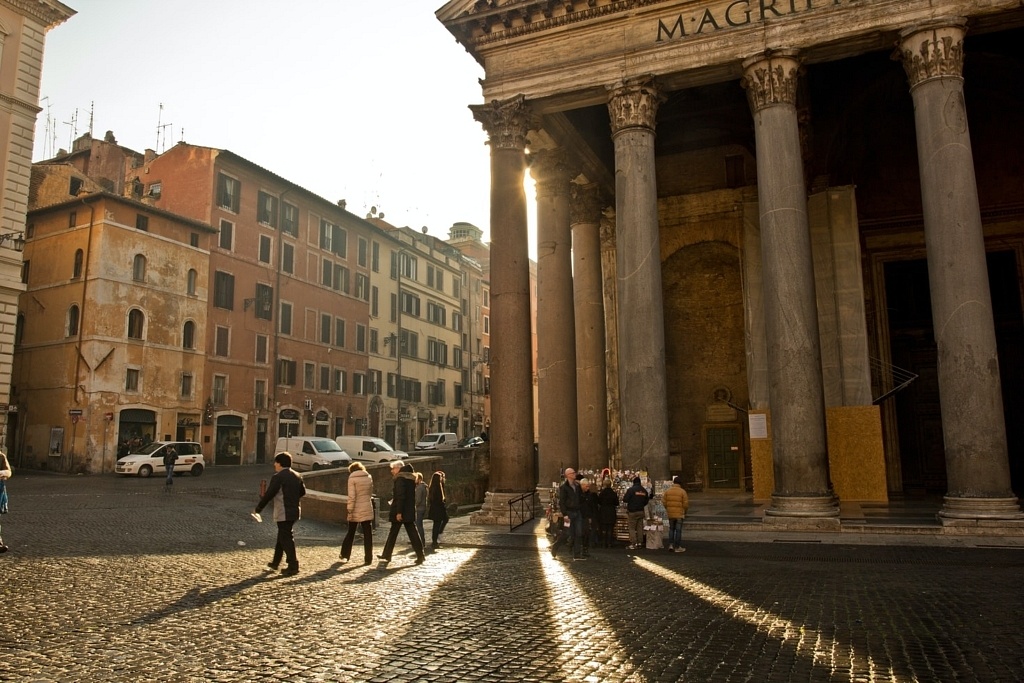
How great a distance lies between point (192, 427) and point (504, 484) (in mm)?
26026

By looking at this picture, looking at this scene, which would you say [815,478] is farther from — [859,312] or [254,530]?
[254,530]

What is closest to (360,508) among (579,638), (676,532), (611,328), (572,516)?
(572,516)

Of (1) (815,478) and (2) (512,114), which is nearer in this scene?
(1) (815,478)

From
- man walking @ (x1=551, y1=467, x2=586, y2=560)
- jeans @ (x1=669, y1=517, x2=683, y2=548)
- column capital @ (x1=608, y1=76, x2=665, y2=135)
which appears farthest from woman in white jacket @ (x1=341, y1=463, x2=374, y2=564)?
column capital @ (x1=608, y1=76, x2=665, y2=135)

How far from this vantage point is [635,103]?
15.5 meters

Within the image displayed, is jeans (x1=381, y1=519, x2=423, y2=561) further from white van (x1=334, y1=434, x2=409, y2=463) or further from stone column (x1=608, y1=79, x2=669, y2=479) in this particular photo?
white van (x1=334, y1=434, x2=409, y2=463)

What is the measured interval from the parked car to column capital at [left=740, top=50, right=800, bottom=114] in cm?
2382

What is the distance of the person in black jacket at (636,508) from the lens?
497 inches

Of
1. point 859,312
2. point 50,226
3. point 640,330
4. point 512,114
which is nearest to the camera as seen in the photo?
point 640,330

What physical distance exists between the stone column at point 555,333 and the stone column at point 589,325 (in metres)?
1.17

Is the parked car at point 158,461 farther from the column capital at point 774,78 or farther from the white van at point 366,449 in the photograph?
the column capital at point 774,78

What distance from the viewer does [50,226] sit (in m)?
35.3

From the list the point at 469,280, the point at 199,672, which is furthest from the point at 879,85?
the point at 469,280

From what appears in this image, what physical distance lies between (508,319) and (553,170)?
5.72m
